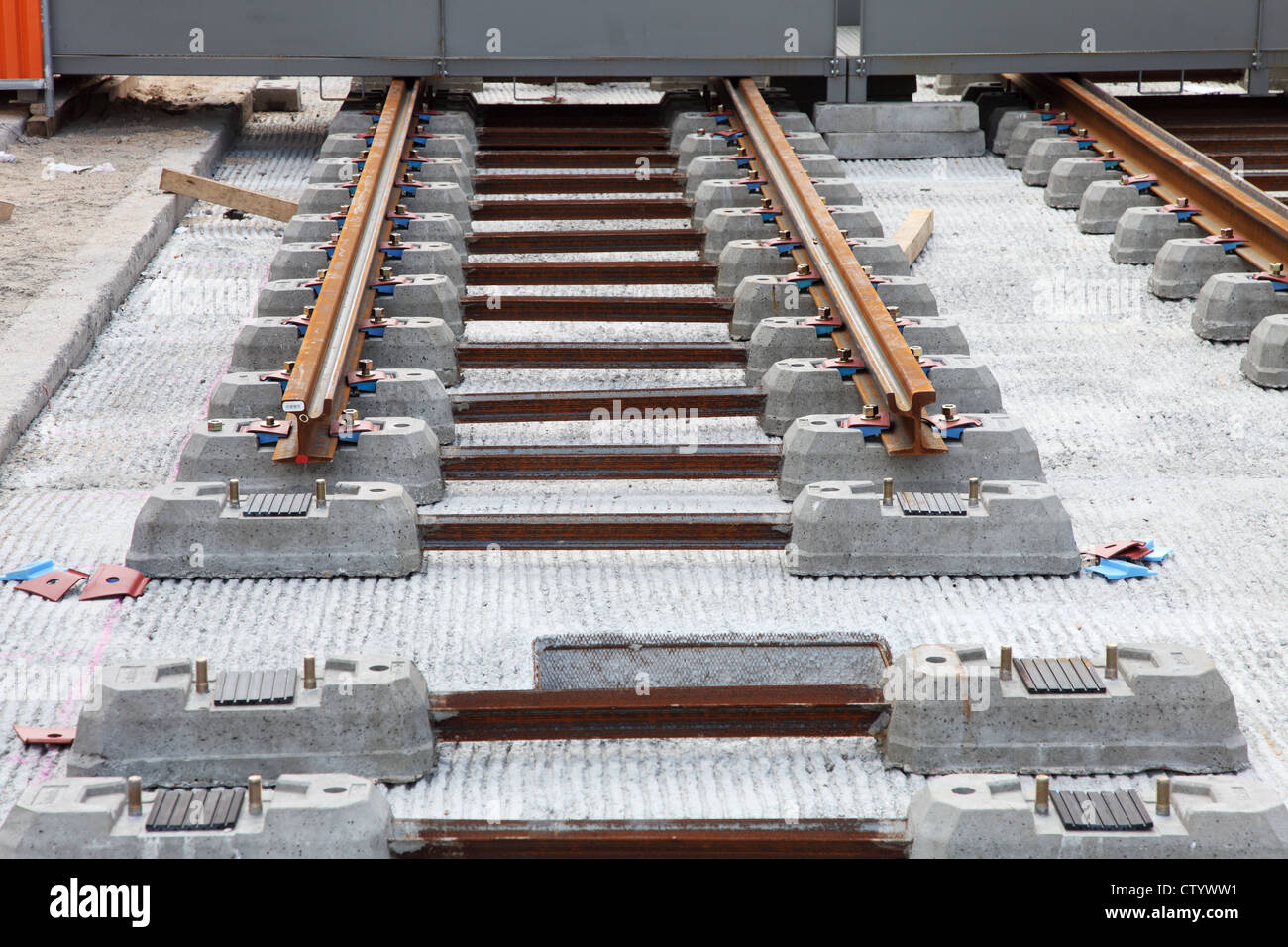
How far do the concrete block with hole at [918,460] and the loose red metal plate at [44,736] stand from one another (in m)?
2.42

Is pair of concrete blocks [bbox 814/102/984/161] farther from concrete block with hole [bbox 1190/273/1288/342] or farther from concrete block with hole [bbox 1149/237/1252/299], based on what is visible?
concrete block with hole [bbox 1190/273/1288/342]

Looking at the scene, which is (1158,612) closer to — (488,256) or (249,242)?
(488,256)

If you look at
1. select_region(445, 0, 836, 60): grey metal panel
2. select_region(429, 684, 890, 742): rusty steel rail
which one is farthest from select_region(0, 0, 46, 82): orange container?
select_region(429, 684, 890, 742): rusty steel rail

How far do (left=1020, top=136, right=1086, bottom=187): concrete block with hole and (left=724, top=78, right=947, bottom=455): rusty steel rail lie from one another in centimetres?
162

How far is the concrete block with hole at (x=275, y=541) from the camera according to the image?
4957 mm

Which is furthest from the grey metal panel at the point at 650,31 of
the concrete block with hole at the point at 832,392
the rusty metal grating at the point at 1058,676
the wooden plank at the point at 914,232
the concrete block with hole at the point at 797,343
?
the rusty metal grating at the point at 1058,676

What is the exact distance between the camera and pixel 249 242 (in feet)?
28.6

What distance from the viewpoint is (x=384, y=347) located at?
6.34 meters

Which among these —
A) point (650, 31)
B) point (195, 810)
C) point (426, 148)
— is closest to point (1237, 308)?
point (426, 148)

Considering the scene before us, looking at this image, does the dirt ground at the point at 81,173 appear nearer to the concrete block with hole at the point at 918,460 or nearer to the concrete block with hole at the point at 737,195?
the concrete block with hole at the point at 737,195

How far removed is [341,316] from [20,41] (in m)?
5.84

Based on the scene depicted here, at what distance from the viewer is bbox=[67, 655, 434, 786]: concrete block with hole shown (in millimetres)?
3959
